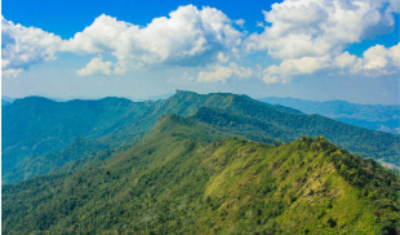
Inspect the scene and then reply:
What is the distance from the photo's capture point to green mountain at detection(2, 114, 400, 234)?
59.1 metres

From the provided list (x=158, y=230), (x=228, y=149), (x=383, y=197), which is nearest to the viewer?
(x=383, y=197)

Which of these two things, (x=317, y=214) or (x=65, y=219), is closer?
(x=317, y=214)

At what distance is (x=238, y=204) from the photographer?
88.5m

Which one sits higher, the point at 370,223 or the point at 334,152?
the point at 334,152

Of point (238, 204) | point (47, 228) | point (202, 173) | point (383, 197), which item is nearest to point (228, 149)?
point (202, 173)

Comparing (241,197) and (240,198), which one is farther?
(241,197)

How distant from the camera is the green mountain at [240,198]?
59062 millimetres

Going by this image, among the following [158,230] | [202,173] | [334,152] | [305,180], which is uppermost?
[334,152]

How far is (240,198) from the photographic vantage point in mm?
90500

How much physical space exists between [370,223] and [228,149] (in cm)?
8997

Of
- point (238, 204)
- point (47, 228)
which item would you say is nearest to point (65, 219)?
point (47, 228)

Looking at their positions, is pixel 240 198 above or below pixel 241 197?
below

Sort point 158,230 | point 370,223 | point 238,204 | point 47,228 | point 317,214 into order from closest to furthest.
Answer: point 370,223, point 317,214, point 238,204, point 158,230, point 47,228

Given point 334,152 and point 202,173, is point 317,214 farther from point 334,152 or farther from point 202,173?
point 202,173
